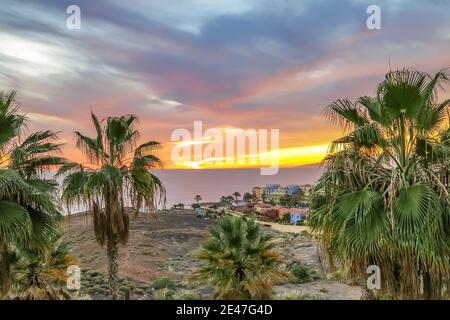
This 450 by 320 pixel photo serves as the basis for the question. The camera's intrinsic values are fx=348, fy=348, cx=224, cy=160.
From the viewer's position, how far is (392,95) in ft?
20.0

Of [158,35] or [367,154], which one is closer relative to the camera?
[367,154]

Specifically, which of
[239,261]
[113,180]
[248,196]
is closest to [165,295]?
[239,261]

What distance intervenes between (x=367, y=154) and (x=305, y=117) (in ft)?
24.2

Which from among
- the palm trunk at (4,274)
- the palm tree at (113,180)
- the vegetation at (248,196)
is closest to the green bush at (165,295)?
the palm tree at (113,180)

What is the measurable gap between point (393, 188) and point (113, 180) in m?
7.52

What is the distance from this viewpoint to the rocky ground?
50.9 ft

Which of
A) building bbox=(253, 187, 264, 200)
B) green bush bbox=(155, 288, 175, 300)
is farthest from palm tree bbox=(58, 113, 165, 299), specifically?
building bbox=(253, 187, 264, 200)

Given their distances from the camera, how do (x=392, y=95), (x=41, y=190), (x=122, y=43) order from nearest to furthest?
(x=392, y=95) → (x=41, y=190) → (x=122, y=43)

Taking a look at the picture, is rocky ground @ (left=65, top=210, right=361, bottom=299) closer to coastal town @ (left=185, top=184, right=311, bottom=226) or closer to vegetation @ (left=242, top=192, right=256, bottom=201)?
coastal town @ (left=185, top=184, right=311, bottom=226)

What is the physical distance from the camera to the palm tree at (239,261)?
9.68 meters

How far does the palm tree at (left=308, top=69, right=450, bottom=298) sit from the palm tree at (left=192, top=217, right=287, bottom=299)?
3.58 meters

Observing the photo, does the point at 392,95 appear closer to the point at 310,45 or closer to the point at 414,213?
the point at 414,213
